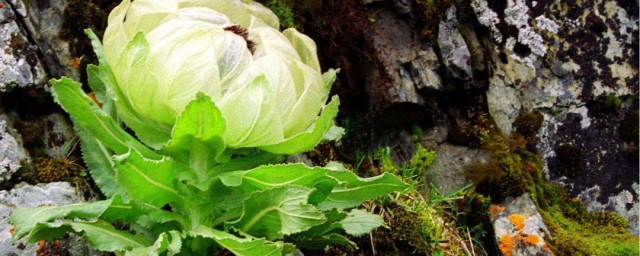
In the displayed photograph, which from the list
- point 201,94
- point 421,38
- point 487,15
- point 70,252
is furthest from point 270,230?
point 487,15

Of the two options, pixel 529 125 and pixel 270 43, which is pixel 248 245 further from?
pixel 529 125

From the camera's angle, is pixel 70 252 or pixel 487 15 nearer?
pixel 70 252

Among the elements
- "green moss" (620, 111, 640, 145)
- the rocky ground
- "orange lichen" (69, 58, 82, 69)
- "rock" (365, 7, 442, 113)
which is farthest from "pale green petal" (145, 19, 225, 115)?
"green moss" (620, 111, 640, 145)

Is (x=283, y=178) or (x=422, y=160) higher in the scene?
(x=283, y=178)

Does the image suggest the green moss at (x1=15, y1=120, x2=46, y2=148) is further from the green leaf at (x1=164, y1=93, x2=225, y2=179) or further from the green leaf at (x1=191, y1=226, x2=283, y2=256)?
the green leaf at (x1=191, y1=226, x2=283, y2=256)

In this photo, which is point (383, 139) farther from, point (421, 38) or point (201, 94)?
point (201, 94)

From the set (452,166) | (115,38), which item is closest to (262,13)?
(115,38)
